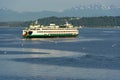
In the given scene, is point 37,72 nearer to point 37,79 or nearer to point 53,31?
point 37,79

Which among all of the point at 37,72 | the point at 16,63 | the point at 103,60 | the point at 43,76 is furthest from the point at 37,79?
the point at 103,60

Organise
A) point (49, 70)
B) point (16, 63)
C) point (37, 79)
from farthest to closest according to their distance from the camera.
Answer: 1. point (16, 63)
2. point (49, 70)
3. point (37, 79)

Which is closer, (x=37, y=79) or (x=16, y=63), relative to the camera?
(x=37, y=79)

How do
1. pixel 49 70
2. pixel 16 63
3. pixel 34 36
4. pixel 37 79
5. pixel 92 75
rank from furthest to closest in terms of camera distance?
pixel 34 36
pixel 16 63
pixel 49 70
pixel 92 75
pixel 37 79

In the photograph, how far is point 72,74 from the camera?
43.7 m

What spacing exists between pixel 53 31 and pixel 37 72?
79620 mm

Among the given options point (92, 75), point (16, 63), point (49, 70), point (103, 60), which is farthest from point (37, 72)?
point (103, 60)

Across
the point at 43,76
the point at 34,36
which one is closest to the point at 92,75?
the point at 43,76

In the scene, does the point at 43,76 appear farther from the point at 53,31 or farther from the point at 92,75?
the point at 53,31

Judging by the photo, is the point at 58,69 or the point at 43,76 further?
the point at 58,69

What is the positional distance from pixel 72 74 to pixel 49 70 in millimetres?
3584

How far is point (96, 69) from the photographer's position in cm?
4731

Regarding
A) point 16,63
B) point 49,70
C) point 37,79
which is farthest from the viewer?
point 16,63

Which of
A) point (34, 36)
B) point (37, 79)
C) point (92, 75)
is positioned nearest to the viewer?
point (37, 79)
